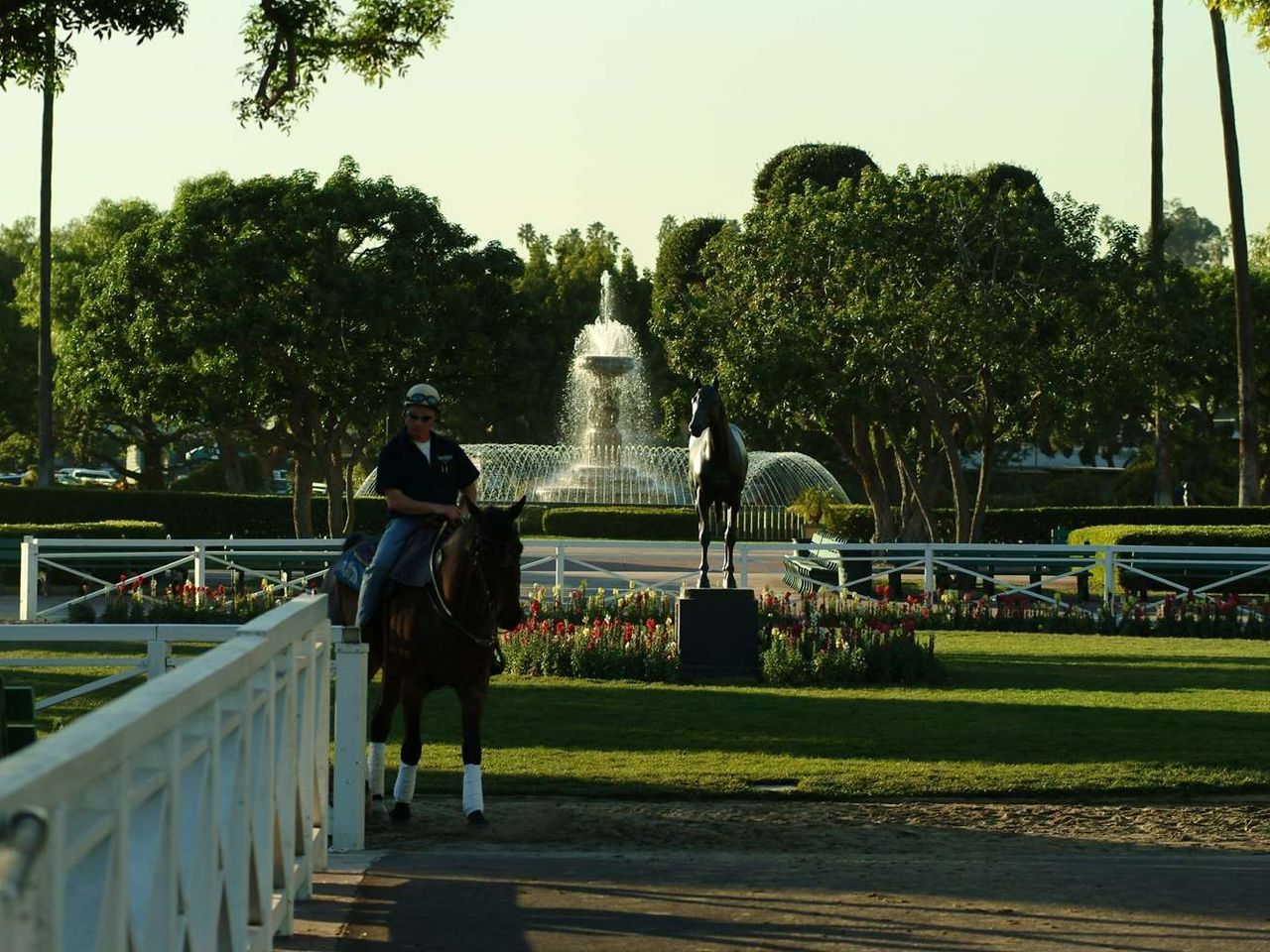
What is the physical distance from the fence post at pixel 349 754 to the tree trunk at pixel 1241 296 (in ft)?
121

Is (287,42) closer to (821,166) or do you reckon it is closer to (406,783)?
(406,783)

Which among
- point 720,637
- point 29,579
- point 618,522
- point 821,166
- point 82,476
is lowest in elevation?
point 720,637

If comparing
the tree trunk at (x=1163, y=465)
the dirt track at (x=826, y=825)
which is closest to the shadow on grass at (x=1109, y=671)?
the dirt track at (x=826, y=825)

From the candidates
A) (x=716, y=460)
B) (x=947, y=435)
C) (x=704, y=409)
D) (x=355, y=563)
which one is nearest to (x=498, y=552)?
(x=355, y=563)

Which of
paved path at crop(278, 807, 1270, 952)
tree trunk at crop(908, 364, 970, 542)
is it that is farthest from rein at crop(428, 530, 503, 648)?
tree trunk at crop(908, 364, 970, 542)

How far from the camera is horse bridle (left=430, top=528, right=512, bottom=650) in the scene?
10000 millimetres

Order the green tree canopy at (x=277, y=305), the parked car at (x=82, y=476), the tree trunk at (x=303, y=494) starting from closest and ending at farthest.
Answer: the green tree canopy at (x=277, y=305)
the tree trunk at (x=303, y=494)
the parked car at (x=82, y=476)

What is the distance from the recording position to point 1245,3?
2045 centimetres

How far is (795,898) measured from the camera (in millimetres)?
8266

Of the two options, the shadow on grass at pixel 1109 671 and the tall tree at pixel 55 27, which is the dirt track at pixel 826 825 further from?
the tall tree at pixel 55 27

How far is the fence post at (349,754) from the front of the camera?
9344 mm

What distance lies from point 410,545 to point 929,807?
345cm

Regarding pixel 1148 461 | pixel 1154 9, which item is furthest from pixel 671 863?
pixel 1148 461

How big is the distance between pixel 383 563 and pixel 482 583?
30.4 inches
